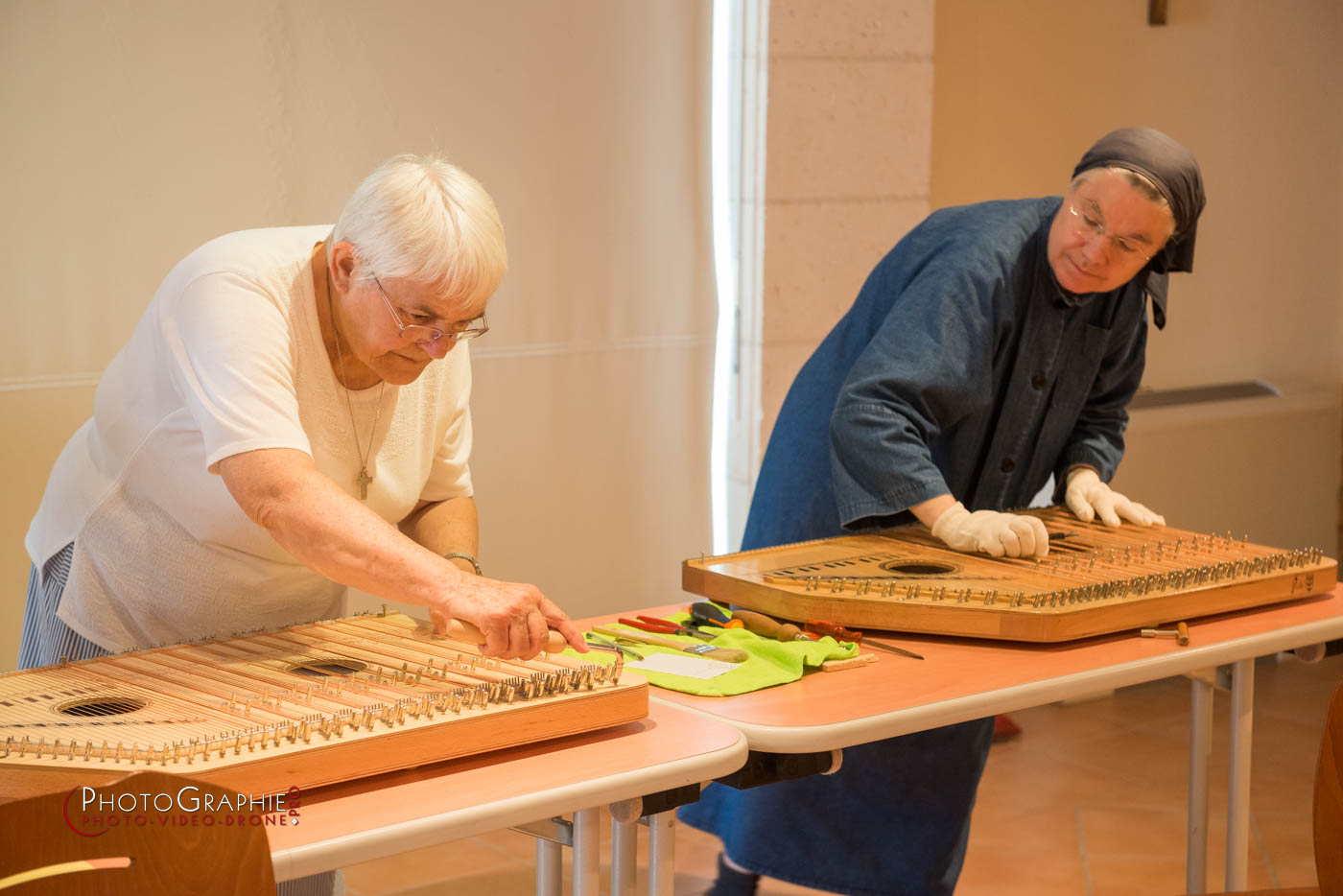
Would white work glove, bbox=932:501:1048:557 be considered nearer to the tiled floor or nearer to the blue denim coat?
the blue denim coat

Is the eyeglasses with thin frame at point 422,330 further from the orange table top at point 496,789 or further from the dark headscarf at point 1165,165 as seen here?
the dark headscarf at point 1165,165

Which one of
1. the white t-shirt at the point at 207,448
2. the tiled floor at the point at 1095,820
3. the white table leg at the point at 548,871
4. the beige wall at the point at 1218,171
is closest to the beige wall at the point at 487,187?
the tiled floor at the point at 1095,820

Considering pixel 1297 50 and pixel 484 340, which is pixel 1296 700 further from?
pixel 484 340

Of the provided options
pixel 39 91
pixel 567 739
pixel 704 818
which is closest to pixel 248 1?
pixel 39 91

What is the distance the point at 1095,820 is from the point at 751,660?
Answer: 2.40 metres

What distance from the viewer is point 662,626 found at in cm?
235

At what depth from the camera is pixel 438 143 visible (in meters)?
3.94

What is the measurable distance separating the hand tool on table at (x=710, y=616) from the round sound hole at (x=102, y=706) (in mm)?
918

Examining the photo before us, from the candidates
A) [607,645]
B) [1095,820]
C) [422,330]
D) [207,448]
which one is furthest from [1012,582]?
[1095,820]

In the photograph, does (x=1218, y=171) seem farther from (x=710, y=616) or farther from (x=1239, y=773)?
(x=710, y=616)

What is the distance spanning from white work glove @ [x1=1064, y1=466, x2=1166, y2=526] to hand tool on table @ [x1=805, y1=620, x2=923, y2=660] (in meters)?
0.72

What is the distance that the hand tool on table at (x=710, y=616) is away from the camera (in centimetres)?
237

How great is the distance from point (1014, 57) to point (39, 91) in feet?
10.2

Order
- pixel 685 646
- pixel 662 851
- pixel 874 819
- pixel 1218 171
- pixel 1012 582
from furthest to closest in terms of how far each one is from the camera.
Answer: pixel 1218 171
pixel 874 819
pixel 1012 582
pixel 685 646
pixel 662 851
